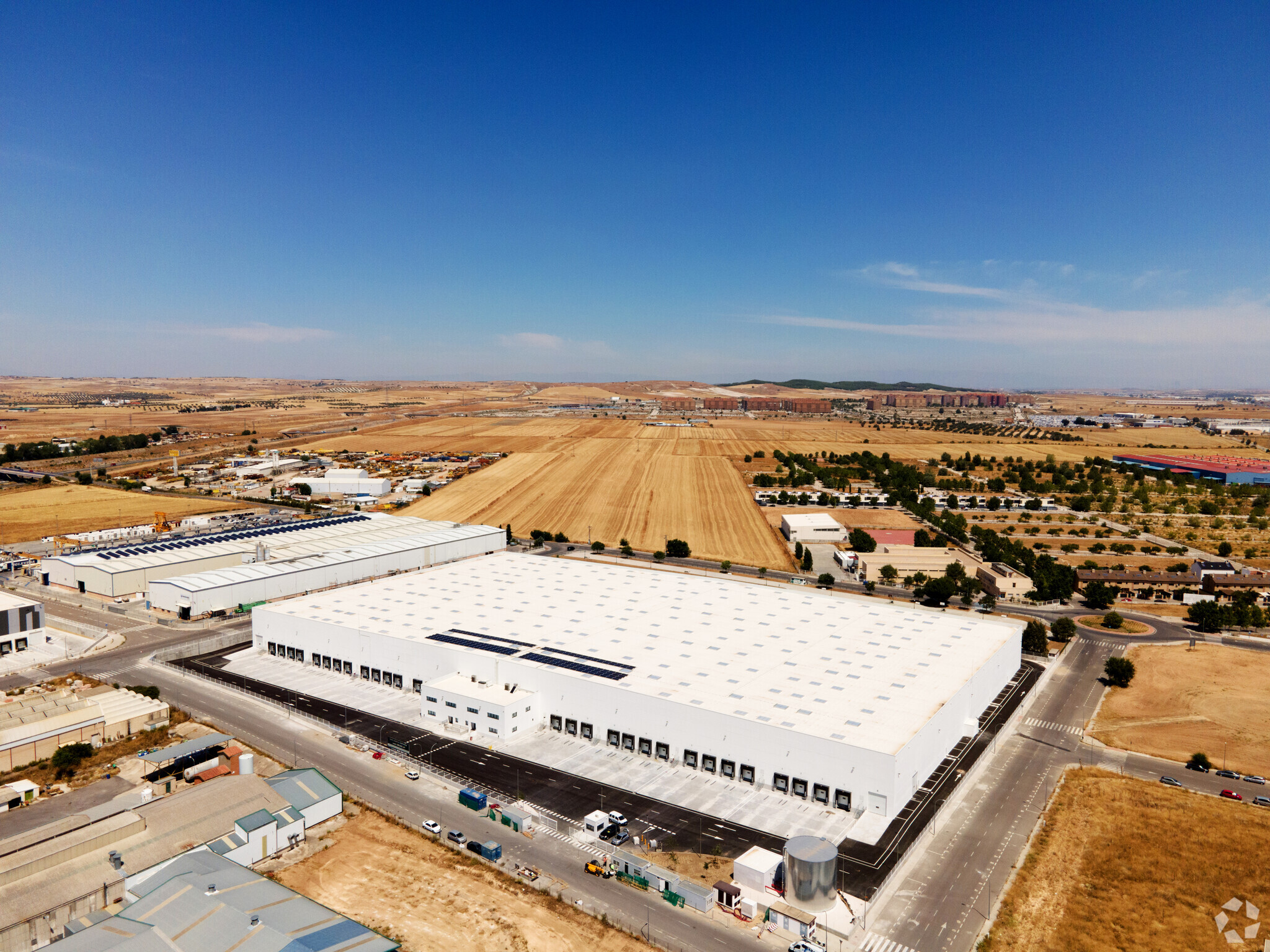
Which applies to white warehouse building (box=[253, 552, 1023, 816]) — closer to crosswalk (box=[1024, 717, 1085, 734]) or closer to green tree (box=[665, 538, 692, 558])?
crosswalk (box=[1024, 717, 1085, 734])

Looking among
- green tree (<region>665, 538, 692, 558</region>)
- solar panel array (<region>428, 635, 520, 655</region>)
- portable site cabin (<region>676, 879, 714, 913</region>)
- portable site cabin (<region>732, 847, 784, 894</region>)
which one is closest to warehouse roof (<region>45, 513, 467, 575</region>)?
green tree (<region>665, 538, 692, 558</region>)

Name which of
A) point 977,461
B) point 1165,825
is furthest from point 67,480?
point 977,461

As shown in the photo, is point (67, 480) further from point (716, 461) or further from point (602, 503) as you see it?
point (716, 461)

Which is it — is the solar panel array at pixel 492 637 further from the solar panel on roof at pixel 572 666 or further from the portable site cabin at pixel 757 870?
the portable site cabin at pixel 757 870

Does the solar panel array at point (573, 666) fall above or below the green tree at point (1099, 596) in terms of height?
above

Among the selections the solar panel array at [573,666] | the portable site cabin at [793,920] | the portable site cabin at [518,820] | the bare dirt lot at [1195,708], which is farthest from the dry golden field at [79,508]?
the bare dirt lot at [1195,708]

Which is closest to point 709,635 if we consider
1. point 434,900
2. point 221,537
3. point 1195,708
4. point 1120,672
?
point 434,900
